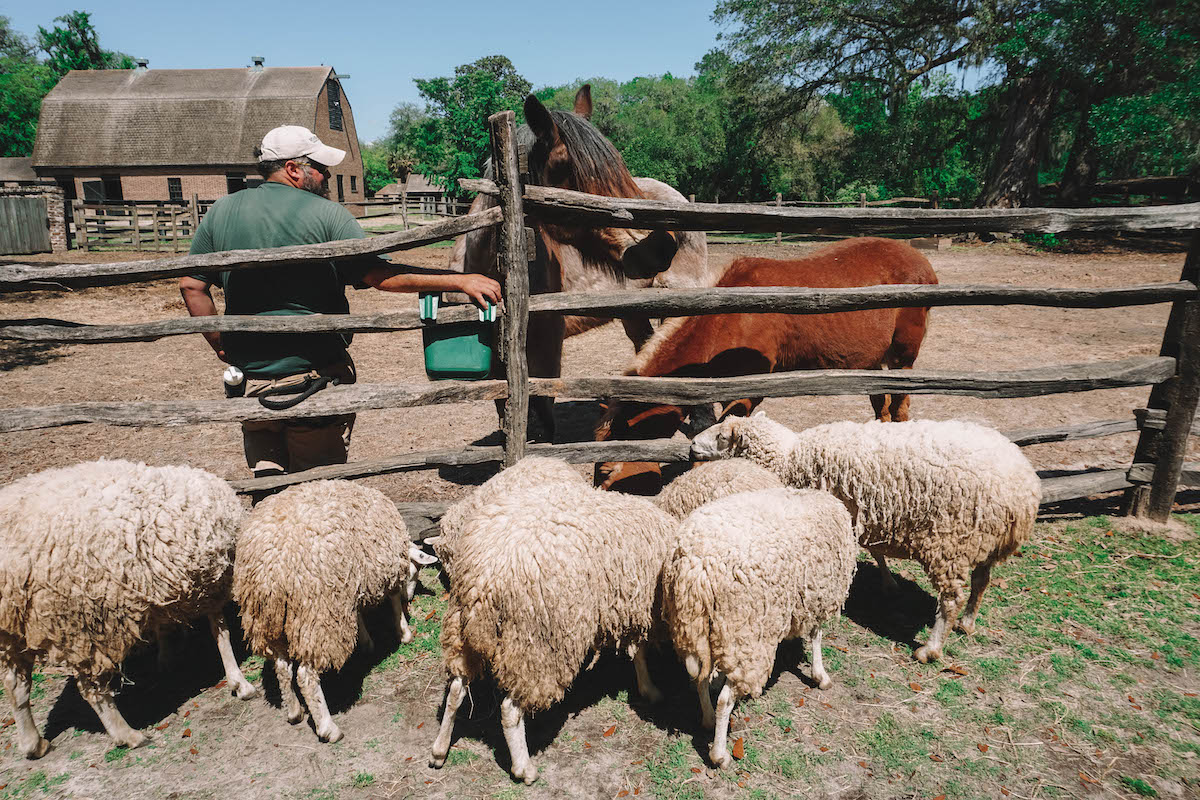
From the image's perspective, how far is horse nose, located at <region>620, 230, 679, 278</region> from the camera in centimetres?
507

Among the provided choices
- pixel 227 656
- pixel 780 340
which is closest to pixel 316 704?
pixel 227 656

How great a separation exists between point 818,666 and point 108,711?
372 cm

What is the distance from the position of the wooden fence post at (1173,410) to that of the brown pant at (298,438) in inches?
241

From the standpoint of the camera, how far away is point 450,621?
3.12 m

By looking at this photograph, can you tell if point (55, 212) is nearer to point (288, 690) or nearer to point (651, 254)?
point (651, 254)

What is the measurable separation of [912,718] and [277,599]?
3313 millimetres

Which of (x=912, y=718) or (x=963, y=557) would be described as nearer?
(x=912, y=718)

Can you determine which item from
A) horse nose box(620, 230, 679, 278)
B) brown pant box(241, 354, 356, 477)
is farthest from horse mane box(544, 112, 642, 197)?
brown pant box(241, 354, 356, 477)

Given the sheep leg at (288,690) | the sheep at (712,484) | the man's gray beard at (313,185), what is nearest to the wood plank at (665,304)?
the man's gray beard at (313,185)

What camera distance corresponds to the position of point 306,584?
3260 mm

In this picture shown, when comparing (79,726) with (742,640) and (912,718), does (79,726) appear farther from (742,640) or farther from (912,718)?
(912,718)

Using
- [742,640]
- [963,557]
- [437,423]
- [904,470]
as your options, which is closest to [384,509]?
[742,640]

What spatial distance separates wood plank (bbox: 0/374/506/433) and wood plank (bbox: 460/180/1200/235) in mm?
1348

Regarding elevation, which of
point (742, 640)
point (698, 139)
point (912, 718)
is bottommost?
point (912, 718)
